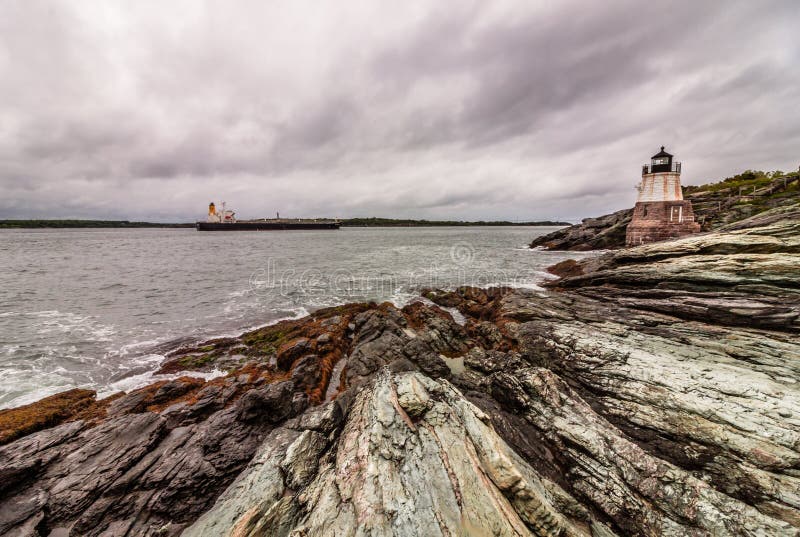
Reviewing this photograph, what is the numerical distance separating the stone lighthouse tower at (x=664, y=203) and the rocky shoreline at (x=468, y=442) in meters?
24.4

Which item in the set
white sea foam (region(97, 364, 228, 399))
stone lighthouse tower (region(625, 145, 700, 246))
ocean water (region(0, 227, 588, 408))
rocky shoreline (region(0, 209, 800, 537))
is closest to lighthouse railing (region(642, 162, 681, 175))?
stone lighthouse tower (region(625, 145, 700, 246))

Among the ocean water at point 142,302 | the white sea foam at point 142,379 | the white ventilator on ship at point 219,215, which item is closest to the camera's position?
the white sea foam at point 142,379

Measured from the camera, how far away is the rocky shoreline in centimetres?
474

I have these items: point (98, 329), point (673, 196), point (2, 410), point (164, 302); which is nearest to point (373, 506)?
point (2, 410)

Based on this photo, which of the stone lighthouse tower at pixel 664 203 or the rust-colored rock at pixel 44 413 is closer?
the rust-colored rock at pixel 44 413

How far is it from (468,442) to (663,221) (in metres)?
37.9

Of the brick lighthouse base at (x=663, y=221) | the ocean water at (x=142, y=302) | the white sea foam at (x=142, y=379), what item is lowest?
the white sea foam at (x=142, y=379)

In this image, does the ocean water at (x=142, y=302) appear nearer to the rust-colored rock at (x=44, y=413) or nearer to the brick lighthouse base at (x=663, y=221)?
the rust-colored rock at (x=44, y=413)

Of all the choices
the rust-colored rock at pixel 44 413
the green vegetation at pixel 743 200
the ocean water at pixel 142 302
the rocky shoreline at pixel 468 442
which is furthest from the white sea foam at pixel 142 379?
the green vegetation at pixel 743 200

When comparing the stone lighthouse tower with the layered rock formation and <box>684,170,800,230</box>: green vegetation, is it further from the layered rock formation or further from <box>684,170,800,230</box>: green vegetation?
<box>684,170,800,230</box>: green vegetation

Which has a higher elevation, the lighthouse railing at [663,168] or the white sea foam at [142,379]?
the lighthouse railing at [663,168]

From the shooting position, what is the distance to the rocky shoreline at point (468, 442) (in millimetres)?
4738

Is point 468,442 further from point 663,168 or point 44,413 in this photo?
point 663,168

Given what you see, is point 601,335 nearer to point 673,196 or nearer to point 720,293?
point 720,293
